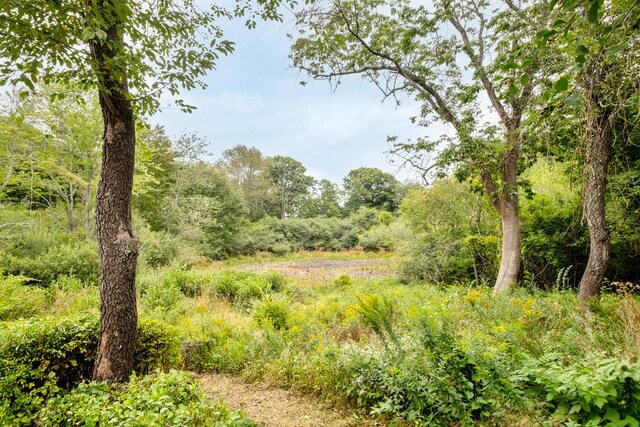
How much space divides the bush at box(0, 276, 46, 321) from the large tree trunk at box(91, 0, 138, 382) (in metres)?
3.46

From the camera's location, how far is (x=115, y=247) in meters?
2.97

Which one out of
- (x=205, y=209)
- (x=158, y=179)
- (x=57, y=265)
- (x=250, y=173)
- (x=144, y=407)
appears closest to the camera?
(x=144, y=407)

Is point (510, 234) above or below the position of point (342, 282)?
above

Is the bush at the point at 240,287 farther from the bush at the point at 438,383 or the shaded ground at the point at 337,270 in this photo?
the bush at the point at 438,383

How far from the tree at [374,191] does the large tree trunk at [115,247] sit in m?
35.9

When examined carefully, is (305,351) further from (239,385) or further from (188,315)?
(188,315)

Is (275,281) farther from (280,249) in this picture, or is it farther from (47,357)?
(280,249)

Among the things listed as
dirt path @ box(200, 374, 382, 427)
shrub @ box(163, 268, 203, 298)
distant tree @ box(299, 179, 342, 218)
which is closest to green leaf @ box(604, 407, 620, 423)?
dirt path @ box(200, 374, 382, 427)

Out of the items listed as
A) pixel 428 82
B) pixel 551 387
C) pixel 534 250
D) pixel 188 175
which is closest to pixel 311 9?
pixel 428 82

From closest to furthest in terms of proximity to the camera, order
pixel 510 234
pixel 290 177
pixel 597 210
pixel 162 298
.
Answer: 1. pixel 597 210
2. pixel 162 298
3. pixel 510 234
4. pixel 290 177

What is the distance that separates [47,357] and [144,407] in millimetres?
1578

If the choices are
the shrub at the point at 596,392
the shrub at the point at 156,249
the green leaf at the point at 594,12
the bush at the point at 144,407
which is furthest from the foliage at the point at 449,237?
the shrub at the point at 156,249

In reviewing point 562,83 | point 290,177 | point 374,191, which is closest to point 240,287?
point 562,83

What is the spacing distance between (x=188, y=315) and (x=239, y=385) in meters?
3.03
